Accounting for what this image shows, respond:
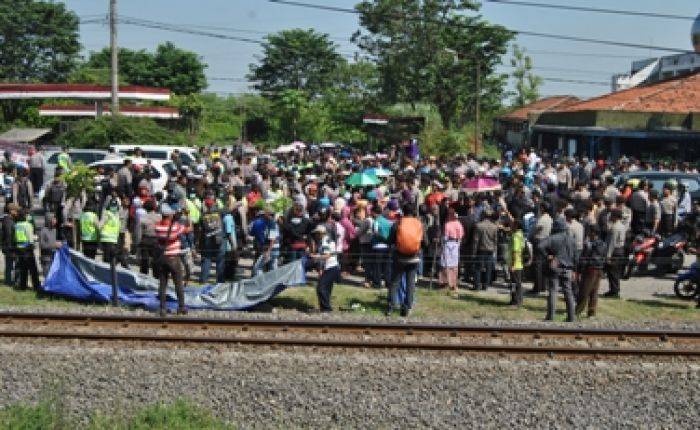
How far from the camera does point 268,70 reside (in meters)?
71.5

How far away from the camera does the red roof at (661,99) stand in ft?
127

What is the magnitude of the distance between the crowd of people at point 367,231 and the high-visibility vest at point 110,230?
0.02 metres

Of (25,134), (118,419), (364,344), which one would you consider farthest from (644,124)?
(25,134)

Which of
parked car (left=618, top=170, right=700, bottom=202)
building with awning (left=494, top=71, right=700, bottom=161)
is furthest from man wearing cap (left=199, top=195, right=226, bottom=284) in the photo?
building with awning (left=494, top=71, right=700, bottom=161)

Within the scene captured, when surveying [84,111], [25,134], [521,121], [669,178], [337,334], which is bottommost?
[337,334]

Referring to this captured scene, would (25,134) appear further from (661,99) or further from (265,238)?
(265,238)

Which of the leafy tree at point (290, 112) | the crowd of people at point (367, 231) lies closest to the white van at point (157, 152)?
the crowd of people at point (367, 231)

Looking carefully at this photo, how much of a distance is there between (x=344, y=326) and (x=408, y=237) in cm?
184

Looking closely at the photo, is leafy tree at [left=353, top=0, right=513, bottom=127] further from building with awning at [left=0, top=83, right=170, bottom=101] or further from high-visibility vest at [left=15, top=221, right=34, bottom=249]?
high-visibility vest at [left=15, top=221, right=34, bottom=249]

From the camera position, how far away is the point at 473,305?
15492mm

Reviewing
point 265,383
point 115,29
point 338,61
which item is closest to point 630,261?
point 265,383

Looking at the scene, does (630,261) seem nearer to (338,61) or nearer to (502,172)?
(502,172)

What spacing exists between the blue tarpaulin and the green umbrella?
17.9 feet

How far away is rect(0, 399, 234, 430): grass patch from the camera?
9.06m
